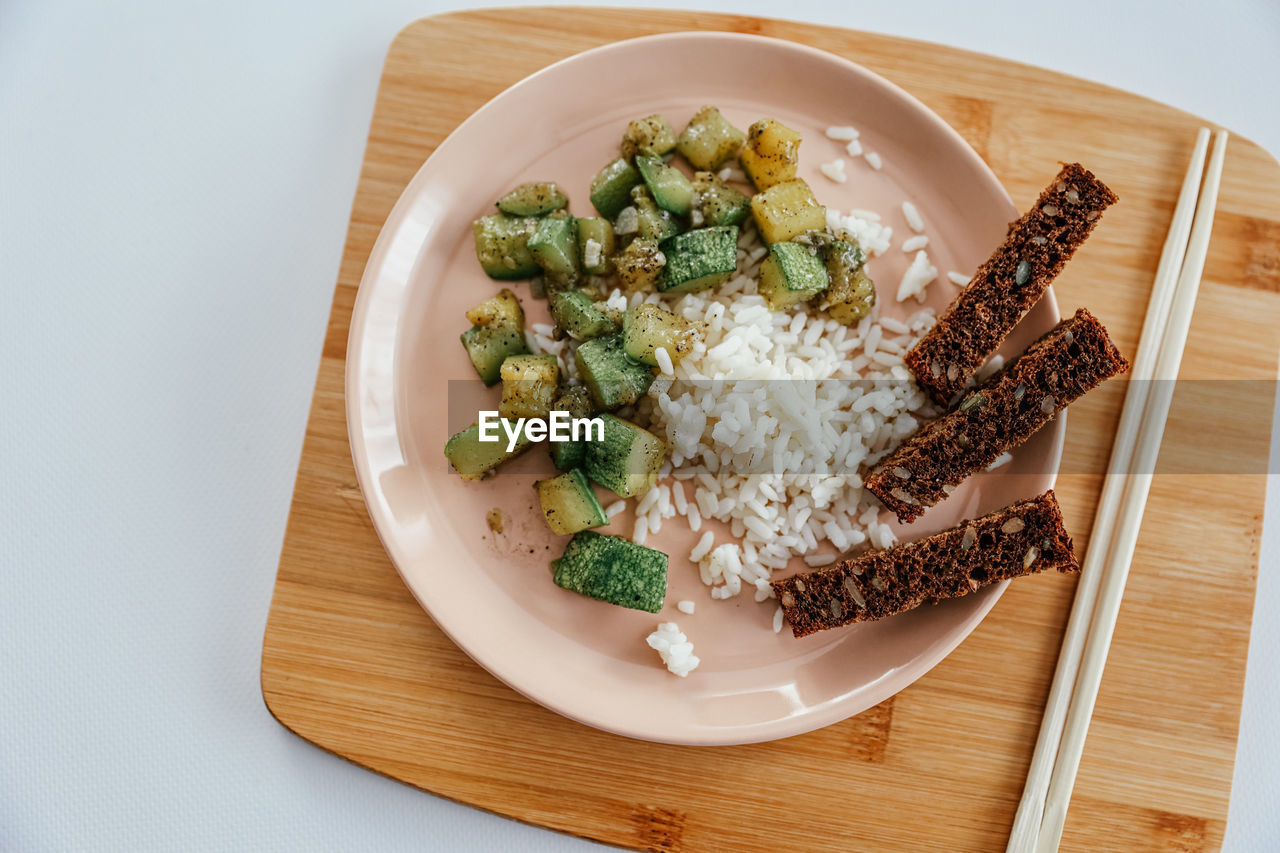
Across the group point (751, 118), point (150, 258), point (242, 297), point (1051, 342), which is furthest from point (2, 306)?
point (1051, 342)

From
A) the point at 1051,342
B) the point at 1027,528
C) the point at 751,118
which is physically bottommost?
the point at 1027,528

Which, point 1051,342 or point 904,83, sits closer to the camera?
point 1051,342

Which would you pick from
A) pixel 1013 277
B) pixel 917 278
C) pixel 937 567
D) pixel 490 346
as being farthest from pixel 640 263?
pixel 937 567

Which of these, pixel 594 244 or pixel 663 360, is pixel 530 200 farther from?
pixel 663 360

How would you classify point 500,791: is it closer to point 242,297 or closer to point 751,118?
point 242,297

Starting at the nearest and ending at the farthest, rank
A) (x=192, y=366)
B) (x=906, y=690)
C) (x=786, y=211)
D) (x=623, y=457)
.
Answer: (x=623, y=457), (x=786, y=211), (x=906, y=690), (x=192, y=366)

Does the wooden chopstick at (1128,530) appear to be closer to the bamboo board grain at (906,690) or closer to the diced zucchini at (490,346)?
the bamboo board grain at (906,690)

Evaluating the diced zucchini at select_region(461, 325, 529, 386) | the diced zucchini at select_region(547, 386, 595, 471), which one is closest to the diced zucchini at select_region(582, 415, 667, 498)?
the diced zucchini at select_region(547, 386, 595, 471)
